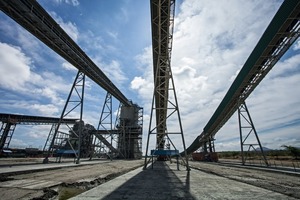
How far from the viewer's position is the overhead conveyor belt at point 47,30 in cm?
1104

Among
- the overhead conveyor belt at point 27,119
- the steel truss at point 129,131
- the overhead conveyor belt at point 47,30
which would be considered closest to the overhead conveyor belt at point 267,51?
the overhead conveyor belt at point 47,30

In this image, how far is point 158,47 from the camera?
43.6 feet

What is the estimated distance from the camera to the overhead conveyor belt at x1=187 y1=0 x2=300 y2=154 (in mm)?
10458

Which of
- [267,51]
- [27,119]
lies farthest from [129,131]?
[267,51]

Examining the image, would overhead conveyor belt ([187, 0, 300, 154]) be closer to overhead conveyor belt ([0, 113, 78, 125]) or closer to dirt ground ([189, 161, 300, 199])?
dirt ground ([189, 161, 300, 199])

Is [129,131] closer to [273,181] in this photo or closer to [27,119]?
[27,119]

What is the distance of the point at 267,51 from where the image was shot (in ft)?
41.9

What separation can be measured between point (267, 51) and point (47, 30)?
666 inches

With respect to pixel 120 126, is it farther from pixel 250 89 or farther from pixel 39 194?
pixel 39 194

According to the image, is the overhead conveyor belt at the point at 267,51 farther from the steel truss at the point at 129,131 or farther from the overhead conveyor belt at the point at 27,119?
the overhead conveyor belt at the point at 27,119

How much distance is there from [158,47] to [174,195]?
1103cm

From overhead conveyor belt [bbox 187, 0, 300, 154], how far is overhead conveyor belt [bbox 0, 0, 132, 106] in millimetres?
15843

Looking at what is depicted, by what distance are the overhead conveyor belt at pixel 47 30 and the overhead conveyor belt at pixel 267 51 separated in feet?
52.0

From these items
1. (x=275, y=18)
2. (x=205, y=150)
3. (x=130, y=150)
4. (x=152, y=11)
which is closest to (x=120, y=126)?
(x=130, y=150)
